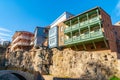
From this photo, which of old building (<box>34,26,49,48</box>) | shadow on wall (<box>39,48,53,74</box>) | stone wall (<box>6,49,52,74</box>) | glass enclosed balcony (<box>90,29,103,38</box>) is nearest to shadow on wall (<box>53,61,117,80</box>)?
glass enclosed balcony (<box>90,29,103,38</box>)

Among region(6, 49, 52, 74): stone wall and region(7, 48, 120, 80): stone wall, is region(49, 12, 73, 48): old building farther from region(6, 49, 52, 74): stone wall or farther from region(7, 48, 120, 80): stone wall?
region(6, 49, 52, 74): stone wall

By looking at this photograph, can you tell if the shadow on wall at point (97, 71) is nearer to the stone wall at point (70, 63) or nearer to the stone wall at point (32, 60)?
the stone wall at point (70, 63)

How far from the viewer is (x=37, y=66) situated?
42.0 metres

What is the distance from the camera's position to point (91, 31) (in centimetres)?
3591

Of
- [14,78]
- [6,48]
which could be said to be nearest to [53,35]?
[14,78]

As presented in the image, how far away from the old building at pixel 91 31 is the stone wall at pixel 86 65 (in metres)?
2.34

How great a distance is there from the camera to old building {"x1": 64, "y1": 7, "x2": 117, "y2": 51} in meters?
32.5

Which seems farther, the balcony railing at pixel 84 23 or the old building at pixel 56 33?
the old building at pixel 56 33

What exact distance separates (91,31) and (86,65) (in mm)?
9187

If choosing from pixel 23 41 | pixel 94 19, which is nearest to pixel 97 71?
pixel 94 19

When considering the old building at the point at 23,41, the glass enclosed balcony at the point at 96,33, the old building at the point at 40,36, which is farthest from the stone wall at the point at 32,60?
the glass enclosed balcony at the point at 96,33

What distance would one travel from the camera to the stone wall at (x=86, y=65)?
93.5 ft

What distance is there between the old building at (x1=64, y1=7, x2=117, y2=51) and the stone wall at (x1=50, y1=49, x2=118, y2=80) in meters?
2.34

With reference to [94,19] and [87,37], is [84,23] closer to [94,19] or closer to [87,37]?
[94,19]
